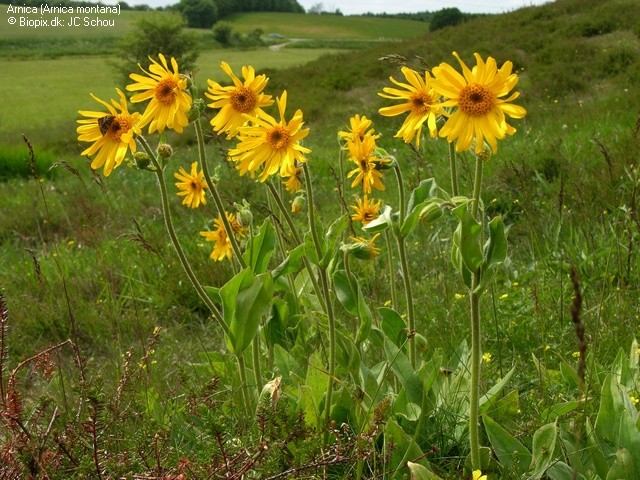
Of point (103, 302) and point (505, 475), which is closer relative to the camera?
point (505, 475)

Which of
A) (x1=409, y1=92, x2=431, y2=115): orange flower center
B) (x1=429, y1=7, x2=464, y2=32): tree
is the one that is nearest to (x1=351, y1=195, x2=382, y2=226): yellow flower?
(x1=409, y1=92, x2=431, y2=115): orange flower center

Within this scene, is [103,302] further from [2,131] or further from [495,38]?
[2,131]

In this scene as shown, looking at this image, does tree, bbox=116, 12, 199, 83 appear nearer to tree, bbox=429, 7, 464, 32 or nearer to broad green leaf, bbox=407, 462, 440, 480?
tree, bbox=429, 7, 464, 32

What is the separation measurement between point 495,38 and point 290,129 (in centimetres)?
1488

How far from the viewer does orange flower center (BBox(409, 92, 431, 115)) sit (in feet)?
5.95

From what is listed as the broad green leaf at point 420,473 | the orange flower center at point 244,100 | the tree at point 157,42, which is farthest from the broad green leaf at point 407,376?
the tree at point 157,42

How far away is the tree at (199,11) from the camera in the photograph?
68.1 m

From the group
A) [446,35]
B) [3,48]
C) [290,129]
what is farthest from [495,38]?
[3,48]

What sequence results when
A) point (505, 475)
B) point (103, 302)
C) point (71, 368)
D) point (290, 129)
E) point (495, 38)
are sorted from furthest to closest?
point (495, 38) < point (103, 302) < point (71, 368) < point (290, 129) < point (505, 475)

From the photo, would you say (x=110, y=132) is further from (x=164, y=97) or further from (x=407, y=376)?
(x=407, y=376)

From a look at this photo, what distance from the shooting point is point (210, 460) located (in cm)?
169

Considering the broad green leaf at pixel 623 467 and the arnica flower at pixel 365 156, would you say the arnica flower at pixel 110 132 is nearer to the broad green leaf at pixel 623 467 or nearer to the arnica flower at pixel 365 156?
the arnica flower at pixel 365 156

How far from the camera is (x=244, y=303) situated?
1.96 metres

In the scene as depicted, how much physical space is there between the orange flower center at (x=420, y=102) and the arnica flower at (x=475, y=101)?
204 millimetres
